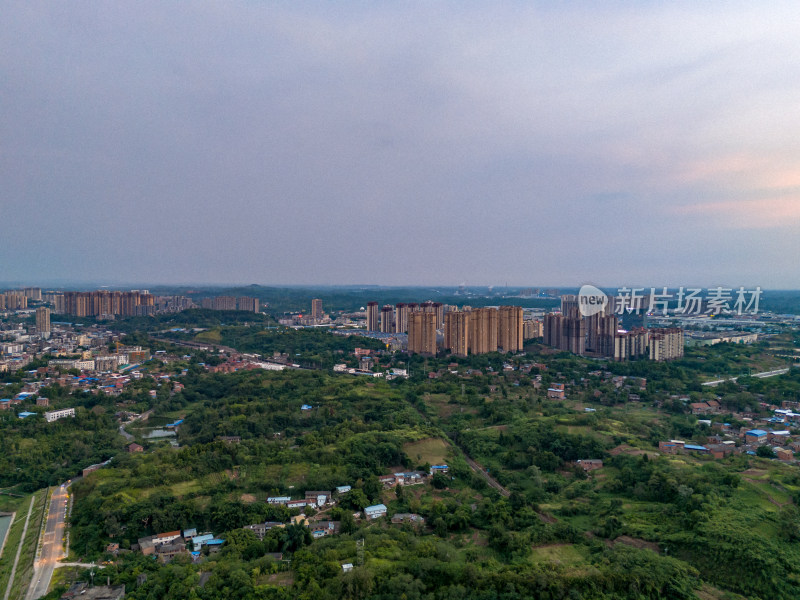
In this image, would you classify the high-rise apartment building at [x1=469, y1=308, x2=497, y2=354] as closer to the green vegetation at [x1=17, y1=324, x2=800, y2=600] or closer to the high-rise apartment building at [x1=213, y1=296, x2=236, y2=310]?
the green vegetation at [x1=17, y1=324, x2=800, y2=600]

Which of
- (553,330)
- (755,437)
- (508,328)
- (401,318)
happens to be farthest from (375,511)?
(401,318)

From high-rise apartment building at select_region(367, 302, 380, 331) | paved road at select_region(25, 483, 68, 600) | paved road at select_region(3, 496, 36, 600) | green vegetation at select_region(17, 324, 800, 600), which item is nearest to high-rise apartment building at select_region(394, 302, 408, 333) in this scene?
high-rise apartment building at select_region(367, 302, 380, 331)

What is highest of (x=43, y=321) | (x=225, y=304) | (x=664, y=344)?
(x=225, y=304)

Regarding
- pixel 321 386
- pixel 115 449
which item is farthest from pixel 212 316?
pixel 115 449

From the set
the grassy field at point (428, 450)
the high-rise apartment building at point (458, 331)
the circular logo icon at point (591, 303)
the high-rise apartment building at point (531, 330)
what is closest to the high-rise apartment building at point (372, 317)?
the high-rise apartment building at point (531, 330)

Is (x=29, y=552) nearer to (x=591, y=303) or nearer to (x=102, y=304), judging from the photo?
(x=591, y=303)

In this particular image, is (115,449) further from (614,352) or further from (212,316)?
(212,316)
